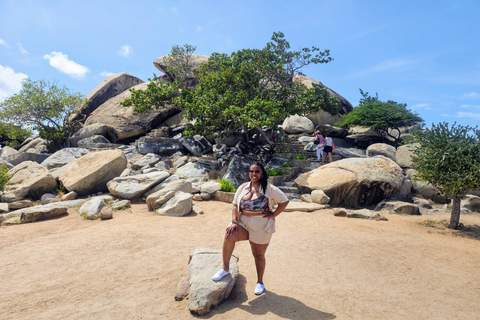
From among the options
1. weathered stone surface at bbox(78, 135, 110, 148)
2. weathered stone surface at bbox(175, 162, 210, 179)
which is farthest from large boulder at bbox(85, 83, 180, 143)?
weathered stone surface at bbox(175, 162, 210, 179)

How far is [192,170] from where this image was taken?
45.3 ft

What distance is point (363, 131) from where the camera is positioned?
25859mm

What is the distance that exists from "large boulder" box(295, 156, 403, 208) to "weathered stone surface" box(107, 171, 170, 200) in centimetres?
580

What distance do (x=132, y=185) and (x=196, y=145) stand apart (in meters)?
8.27

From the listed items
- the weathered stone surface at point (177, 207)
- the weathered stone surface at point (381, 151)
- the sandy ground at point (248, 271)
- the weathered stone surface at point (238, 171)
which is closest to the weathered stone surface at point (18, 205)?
the sandy ground at point (248, 271)

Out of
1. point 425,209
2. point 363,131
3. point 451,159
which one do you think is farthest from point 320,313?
point 363,131

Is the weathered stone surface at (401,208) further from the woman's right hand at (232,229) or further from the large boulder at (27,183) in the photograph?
the large boulder at (27,183)

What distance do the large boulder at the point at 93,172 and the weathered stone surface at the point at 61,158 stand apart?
16.8 ft

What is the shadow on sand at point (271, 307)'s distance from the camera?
3.54 metres

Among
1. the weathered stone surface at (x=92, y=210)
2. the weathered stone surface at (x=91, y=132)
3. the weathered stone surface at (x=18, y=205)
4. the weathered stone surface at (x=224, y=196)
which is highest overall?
the weathered stone surface at (x=91, y=132)

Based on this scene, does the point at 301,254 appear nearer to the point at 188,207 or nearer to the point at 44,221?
the point at 188,207

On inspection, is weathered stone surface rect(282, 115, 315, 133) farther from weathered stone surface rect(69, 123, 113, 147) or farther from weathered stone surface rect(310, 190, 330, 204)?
weathered stone surface rect(69, 123, 113, 147)

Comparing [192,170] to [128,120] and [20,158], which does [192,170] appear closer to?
[128,120]

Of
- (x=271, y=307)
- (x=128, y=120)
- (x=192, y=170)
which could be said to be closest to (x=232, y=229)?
(x=271, y=307)
